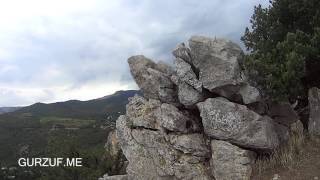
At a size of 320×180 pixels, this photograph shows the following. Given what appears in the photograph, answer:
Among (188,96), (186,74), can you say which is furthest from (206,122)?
(186,74)

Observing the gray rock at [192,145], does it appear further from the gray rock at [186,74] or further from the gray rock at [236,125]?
the gray rock at [186,74]

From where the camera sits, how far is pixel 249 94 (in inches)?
790

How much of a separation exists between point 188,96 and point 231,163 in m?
3.61

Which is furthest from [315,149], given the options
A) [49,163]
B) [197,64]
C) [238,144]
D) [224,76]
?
[49,163]

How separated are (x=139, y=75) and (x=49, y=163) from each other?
17.3 m

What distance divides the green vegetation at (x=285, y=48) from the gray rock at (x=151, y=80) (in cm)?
387

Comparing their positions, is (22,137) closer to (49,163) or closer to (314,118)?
(49,163)

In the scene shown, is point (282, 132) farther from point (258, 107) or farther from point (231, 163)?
point (231, 163)

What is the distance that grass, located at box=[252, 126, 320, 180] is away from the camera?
1853cm

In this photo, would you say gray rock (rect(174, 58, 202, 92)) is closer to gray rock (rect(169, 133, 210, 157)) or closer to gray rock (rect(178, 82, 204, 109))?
gray rock (rect(178, 82, 204, 109))

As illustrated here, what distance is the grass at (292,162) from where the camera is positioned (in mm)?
18531

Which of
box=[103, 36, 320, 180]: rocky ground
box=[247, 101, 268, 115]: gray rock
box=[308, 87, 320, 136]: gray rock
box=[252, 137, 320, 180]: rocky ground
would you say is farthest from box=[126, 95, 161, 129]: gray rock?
box=[308, 87, 320, 136]: gray rock

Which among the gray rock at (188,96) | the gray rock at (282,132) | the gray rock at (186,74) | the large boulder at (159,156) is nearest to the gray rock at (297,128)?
the gray rock at (282,132)

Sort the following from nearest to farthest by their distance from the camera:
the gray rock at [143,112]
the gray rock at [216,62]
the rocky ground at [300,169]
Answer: the rocky ground at [300,169] < the gray rock at [216,62] < the gray rock at [143,112]
